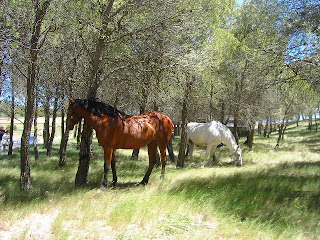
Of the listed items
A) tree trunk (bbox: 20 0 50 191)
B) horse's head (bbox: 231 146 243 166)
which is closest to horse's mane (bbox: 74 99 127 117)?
tree trunk (bbox: 20 0 50 191)

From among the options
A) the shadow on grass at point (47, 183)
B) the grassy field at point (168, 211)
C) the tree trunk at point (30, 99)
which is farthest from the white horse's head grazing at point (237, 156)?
the tree trunk at point (30, 99)

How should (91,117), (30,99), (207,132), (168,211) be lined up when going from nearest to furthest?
1. (168,211)
2. (30,99)
3. (91,117)
4. (207,132)

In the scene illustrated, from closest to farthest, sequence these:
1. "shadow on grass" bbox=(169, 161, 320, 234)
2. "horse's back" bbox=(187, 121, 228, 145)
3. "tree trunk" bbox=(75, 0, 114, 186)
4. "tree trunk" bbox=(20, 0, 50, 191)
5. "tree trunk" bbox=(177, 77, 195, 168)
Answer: "shadow on grass" bbox=(169, 161, 320, 234), "tree trunk" bbox=(20, 0, 50, 191), "tree trunk" bbox=(75, 0, 114, 186), "tree trunk" bbox=(177, 77, 195, 168), "horse's back" bbox=(187, 121, 228, 145)

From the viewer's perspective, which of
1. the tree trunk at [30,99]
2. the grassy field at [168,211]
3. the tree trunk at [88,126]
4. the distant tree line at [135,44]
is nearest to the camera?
the grassy field at [168,211]

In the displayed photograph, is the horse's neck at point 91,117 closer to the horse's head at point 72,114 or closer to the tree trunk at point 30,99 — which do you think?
the horse's head at point 72,114

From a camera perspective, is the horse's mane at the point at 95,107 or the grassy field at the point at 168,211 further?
the horse's mane at the point at 95,107

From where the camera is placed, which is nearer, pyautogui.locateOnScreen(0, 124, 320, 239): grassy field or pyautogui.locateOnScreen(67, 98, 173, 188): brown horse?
pyautogui.locateOnScreen(0, 124, 320, 239): grassy field

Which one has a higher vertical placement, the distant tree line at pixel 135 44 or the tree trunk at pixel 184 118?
the distant tree line at pixel 135 44

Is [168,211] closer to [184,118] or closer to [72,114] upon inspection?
[72,114]

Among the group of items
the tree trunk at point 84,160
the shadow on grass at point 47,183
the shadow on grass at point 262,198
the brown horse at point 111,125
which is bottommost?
the shadow on grass at point 47,183

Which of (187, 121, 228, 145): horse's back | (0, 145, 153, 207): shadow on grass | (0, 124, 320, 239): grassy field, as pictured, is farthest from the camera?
(187, 121, 228, 145): horse's back

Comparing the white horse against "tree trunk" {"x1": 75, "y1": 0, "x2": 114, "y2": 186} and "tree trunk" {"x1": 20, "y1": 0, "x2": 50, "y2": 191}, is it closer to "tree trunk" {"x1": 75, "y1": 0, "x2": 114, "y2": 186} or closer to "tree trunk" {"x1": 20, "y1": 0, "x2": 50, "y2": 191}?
"tree trunk" {"x1": 75, "y1": 0, "x2": 114, "y2": 186}

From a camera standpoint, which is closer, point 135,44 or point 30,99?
point 30,99

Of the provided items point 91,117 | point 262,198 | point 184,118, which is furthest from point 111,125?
point 184,118
